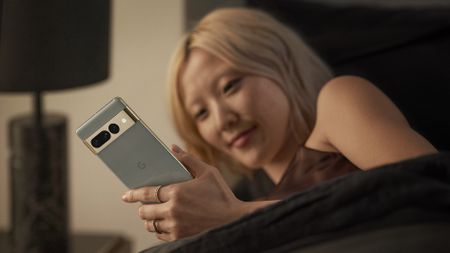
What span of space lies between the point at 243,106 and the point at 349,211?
60 centimetres

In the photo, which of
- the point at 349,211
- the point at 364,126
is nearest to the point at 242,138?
the point at 364,126

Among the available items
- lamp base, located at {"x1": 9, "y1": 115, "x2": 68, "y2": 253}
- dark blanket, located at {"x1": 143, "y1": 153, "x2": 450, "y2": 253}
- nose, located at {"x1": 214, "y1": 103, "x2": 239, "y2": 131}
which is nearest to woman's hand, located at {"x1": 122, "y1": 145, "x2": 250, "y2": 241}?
dark blanket, located at {"x1": 143, "y1": 153, "x2": 450, "y2": 253}

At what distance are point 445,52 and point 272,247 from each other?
2.12 feet

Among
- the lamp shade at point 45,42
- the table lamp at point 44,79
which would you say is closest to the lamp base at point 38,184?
the table lamp at point 44,79

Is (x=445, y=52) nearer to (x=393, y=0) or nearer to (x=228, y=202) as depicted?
(x=393, y=0)

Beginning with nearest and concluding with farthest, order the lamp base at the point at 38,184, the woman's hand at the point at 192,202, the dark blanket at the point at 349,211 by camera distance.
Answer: the dark blanket at the point at 349,211
the woman's hand at the point at 192,202
the lamp base at the point at 38,184

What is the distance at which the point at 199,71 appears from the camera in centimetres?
129

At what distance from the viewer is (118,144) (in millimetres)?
905

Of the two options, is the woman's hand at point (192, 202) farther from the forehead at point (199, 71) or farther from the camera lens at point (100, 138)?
the forehead at point (199, 71)

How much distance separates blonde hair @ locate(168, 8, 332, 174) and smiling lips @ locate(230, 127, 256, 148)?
0.22 feet

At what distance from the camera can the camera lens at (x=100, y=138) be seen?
0.90 m

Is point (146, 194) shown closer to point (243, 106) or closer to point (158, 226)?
point (158, 226)

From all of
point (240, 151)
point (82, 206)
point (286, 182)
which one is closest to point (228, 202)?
point (286, 182)

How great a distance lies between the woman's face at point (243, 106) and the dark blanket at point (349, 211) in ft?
1.79
